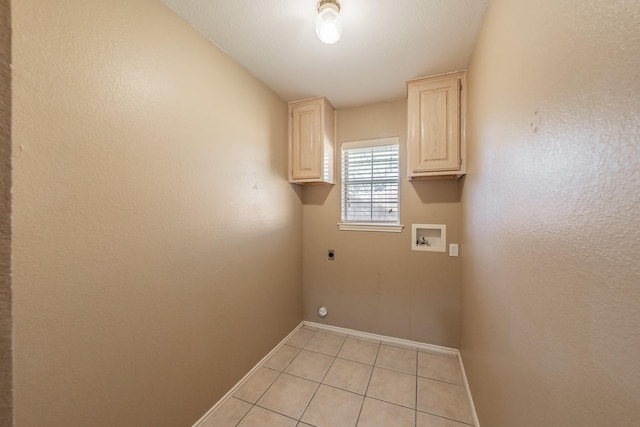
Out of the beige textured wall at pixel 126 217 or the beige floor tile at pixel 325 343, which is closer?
the beige textured wall at pixel 126 217

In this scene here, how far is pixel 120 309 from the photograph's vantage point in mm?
1172

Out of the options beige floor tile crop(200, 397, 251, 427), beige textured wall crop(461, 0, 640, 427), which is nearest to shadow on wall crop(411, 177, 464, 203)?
beige textured wall crop(461, 0, 640, 427)

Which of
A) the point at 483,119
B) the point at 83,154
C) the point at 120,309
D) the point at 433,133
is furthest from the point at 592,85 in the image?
the point at 120,309

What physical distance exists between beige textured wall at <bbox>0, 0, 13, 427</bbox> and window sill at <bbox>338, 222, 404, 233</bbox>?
2.45 metres

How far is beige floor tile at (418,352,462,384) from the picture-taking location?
2.01 metres

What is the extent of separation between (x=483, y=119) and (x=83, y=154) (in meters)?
2.09

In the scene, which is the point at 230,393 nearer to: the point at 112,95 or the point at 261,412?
the point at 261,412

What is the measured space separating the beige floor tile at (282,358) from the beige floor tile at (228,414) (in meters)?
0.43

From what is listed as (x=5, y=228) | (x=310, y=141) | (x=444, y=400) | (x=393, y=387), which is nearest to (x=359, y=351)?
(x=393, y=387)

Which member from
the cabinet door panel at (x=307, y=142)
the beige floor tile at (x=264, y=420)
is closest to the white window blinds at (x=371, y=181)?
the cabinet door panel at (x=307, y=142)

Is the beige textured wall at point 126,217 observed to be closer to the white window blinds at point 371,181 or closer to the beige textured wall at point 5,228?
the beige textured wall at point 5,228

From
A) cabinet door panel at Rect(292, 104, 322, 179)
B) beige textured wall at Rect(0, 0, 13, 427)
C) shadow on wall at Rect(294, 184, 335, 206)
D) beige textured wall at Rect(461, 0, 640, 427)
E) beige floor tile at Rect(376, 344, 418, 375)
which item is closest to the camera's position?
beige textured wall at Rect(0, 0, 13, 427)

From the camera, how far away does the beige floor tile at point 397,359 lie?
84.0 inches

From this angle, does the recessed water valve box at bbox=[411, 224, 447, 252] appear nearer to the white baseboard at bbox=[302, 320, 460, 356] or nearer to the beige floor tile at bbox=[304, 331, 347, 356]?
the white baseboard at bbox=[302, 320, 460, 356]
